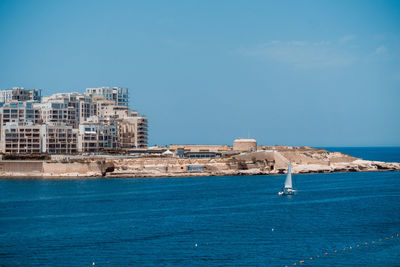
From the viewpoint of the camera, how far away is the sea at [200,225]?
1485 inches

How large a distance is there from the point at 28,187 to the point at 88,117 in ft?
179

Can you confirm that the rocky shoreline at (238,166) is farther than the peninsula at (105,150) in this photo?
No

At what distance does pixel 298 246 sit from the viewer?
40.5 metres

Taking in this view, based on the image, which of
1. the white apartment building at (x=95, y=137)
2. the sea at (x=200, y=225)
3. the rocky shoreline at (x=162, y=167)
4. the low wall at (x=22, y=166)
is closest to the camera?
the sea at (x=200, y=225)

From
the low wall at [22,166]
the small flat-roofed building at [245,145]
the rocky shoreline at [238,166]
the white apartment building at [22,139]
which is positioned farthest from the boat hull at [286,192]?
the white apartment building at [22,139]

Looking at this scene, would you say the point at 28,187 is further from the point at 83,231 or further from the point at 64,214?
the point at 83,231

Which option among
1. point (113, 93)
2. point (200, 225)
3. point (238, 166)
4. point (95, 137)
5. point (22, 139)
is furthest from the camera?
point (113, 93)

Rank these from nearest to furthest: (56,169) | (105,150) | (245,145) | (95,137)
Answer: (56,169)
(105,150)
(245,145)
(95,137)

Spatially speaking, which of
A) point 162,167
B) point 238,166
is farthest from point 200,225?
point 238,166

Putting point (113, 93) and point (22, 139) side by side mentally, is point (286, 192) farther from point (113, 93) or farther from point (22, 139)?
point (113, 93)

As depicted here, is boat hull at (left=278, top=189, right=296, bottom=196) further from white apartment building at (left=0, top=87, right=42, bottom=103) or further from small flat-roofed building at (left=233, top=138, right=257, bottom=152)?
white apartment building at (left=0, top=87, right=42, bottom=103)

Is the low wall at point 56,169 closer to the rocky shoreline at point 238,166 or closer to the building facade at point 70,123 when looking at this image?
the rocky shoreline at point 238,166

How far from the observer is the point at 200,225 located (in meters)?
48.7

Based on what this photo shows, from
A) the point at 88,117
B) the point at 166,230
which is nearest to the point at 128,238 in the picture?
the point at 166,230
